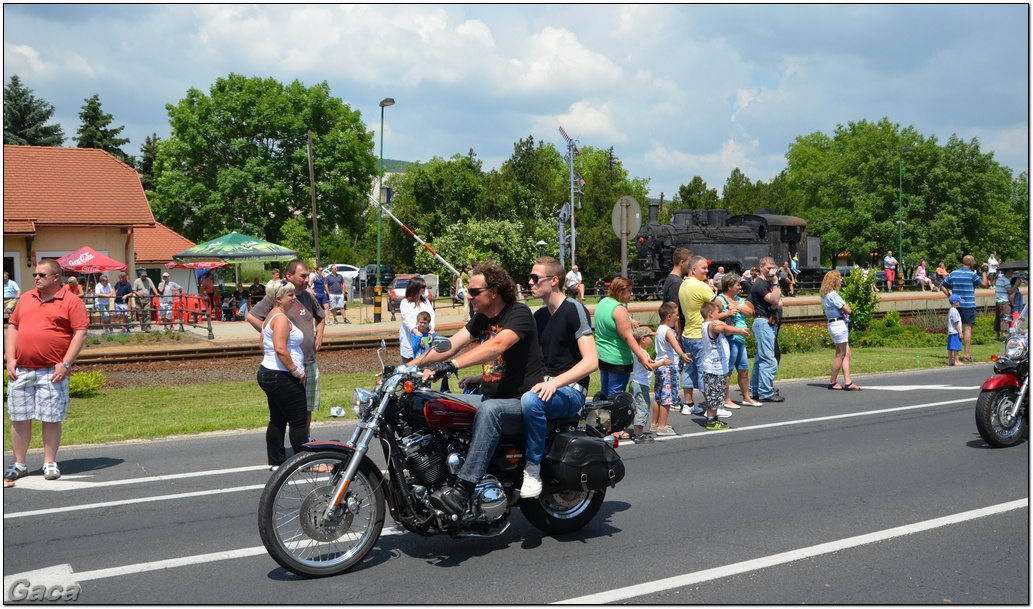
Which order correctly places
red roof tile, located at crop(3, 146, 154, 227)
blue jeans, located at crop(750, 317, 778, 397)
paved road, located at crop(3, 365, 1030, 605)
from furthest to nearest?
red roof tile, located at crop(3, 146, 154, 227)
blue jeans, located at crop(750, 317, 778, 397)
paved road, located at crop(3, 365, 1030, 605)

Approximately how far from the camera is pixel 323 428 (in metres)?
10.7

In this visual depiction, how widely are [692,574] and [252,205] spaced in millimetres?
45128

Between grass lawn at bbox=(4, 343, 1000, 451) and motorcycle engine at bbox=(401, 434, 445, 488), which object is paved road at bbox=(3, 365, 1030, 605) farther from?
grass lawn at bbox=(4, 343, 1000, 451)

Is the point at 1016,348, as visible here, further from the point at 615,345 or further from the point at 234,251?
the point at 234,251

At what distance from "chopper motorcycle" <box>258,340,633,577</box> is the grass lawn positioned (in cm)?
530

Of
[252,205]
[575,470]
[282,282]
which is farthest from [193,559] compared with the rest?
[252,205]

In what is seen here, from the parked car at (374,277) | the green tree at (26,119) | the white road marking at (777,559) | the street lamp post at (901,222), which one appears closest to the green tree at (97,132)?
the green tree at (26,119)

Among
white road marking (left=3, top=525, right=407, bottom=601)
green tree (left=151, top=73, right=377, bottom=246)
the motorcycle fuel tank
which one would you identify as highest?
green tree (left=151, top=73, right=377, bottom=246)

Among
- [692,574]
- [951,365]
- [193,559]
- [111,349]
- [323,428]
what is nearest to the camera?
[692,574]

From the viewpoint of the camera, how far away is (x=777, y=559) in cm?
551

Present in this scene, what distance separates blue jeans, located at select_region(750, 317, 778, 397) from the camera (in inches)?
484

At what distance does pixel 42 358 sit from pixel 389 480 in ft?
13.8

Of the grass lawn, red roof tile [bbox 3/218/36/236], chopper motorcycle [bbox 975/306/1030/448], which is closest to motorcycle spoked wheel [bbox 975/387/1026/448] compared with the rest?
chopper motorcycle [bbox 975/306/1030/448]

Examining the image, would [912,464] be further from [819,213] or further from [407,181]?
[819,213]
